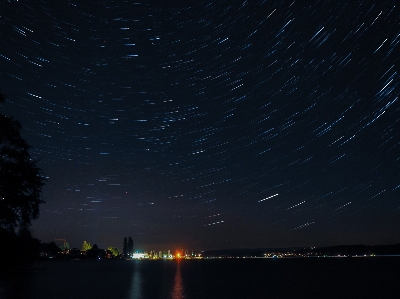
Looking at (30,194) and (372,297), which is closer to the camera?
(30,194)

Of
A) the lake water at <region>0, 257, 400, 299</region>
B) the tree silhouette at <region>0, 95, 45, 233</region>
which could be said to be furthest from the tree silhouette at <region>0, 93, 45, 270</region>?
the lake water at <region>0, 257, 400, 299</region>

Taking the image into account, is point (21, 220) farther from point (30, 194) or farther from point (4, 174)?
point (4, 174)

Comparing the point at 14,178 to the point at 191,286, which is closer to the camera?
the point at 14,178

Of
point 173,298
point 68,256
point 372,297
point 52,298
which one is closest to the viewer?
point 52,298

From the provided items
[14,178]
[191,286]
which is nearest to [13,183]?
[14,178]

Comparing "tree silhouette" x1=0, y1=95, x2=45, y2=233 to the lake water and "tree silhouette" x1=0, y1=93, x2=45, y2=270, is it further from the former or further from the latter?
the lake water

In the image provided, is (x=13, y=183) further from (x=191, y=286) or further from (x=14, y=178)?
(x=191, y=286)

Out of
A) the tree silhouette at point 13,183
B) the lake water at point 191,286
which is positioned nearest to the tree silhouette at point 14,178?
the tree silhouette at point 13,183

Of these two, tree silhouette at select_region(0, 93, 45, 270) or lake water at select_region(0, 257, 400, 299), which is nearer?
tree silhouette at select_region(0, 93, 45, 270)

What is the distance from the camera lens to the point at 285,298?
25094 millimetres

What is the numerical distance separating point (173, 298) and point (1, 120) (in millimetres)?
14709

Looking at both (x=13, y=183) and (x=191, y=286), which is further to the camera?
(x=191, y=286)

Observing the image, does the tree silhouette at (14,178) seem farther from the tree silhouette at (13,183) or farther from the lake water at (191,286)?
the lake water at (191,286)

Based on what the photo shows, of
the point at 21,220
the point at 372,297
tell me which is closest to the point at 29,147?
the point at 21,220
